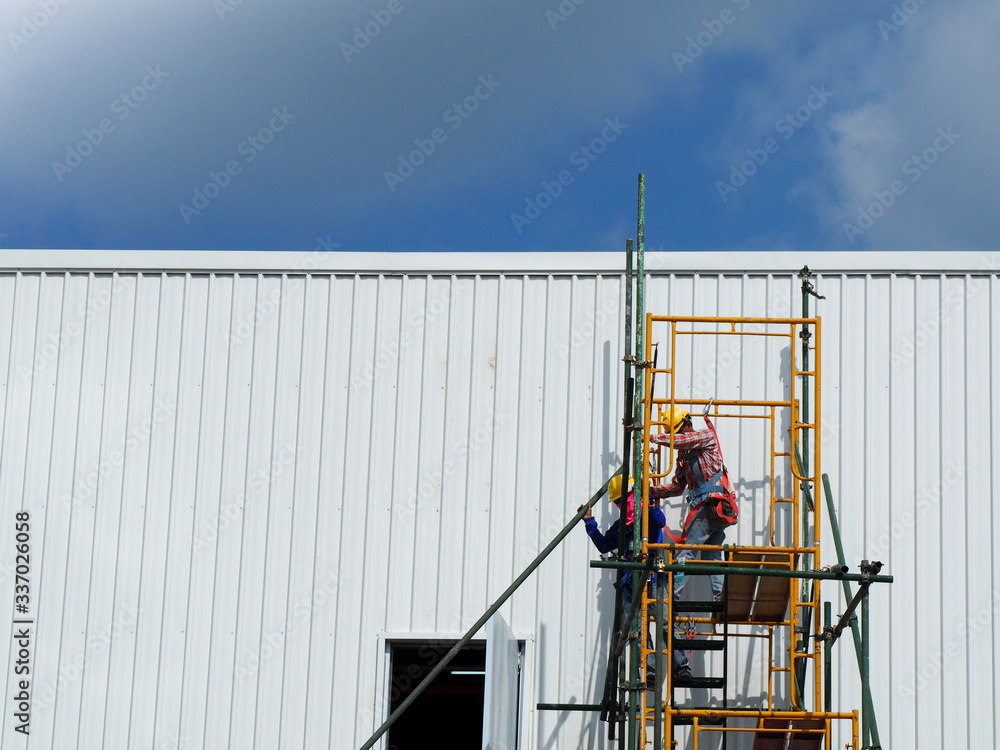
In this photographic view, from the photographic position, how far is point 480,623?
45.6ft

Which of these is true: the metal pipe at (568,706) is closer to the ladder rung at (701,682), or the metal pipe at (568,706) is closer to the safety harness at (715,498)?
the ladder rung at (701,682)

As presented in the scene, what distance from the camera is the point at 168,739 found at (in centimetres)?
1495

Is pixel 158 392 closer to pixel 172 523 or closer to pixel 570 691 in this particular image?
pixel 172 523

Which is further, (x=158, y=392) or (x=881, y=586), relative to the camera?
(x=158, y=392)

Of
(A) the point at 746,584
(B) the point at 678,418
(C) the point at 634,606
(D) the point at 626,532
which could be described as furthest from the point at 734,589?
(B) the point at 678,418

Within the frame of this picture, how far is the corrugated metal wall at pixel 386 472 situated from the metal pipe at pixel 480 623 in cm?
86

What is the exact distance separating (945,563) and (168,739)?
845 centimetres

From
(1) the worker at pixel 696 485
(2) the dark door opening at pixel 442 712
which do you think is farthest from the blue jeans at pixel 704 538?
(2) the dark door opening at pixel 442 712

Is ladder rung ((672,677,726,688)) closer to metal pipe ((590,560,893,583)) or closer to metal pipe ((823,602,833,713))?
metal pipe ((823,602,833,713))

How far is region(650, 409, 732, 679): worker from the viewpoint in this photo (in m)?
14.3

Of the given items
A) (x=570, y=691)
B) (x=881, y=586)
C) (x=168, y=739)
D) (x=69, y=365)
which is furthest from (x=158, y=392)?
(x=881, y=586)

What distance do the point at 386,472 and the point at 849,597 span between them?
512 centimetres

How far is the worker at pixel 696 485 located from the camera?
1433 cm

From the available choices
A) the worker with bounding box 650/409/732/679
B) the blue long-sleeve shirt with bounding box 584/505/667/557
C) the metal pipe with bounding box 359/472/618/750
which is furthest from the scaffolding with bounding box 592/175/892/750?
the metal pipe with bounding box 359/472/618/750
